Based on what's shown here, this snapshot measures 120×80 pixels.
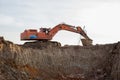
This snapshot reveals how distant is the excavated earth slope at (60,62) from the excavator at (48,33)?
1.45 m

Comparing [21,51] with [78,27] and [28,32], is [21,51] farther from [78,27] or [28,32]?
[78,27]

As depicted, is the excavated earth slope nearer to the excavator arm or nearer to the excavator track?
the excavator track

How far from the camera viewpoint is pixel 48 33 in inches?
1945

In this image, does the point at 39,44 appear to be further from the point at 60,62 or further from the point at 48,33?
the point at 60,62

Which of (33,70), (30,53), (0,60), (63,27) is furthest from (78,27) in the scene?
(0,60)

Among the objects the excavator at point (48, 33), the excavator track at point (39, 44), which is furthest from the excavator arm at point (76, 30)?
the excavator track at point (39, 44)

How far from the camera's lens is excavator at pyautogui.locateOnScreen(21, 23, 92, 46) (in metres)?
47.4

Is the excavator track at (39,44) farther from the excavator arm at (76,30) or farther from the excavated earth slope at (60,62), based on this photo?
the excavator arm at (76,30)

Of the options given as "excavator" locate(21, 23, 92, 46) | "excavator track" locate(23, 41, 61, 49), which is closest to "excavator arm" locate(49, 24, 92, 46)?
"excavator" locate(21, 23, 92, 46)

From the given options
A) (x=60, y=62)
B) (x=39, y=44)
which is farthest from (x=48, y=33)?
(x=60, y=62)

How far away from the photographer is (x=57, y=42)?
168 ft

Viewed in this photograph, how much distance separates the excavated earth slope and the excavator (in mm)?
1451

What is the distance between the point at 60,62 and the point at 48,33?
196 inches

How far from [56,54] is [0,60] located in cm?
1124
